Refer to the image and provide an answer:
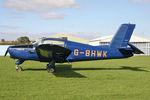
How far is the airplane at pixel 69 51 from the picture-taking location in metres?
10.6

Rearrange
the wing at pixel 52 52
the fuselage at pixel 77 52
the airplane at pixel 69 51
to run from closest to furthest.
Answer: the wing at pixel 52 52 → the airplane at pixel 69 51 → the fuselage at pixel 77 52

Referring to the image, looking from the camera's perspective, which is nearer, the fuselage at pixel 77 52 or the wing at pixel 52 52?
the wing at pixel 52 52

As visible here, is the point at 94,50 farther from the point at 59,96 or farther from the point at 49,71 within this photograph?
the point at 59,96

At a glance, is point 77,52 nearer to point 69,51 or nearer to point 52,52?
point 69,51

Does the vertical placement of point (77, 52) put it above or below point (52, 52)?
below

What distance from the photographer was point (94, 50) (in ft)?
38.8

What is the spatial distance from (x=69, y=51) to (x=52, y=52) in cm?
105

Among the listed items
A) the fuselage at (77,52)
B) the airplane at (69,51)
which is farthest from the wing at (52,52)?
the fuselage at (77,52)

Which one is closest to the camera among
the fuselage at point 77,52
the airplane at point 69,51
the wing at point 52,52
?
the wing at point 52,52

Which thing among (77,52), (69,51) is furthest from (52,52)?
(77,52)

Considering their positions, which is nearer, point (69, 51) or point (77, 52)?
point (69, 51)

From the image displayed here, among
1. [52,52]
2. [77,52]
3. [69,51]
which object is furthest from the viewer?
[77,52]

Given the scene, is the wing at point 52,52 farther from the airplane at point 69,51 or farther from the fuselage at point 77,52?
the fuselage at point 77,52

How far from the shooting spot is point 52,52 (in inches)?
408
